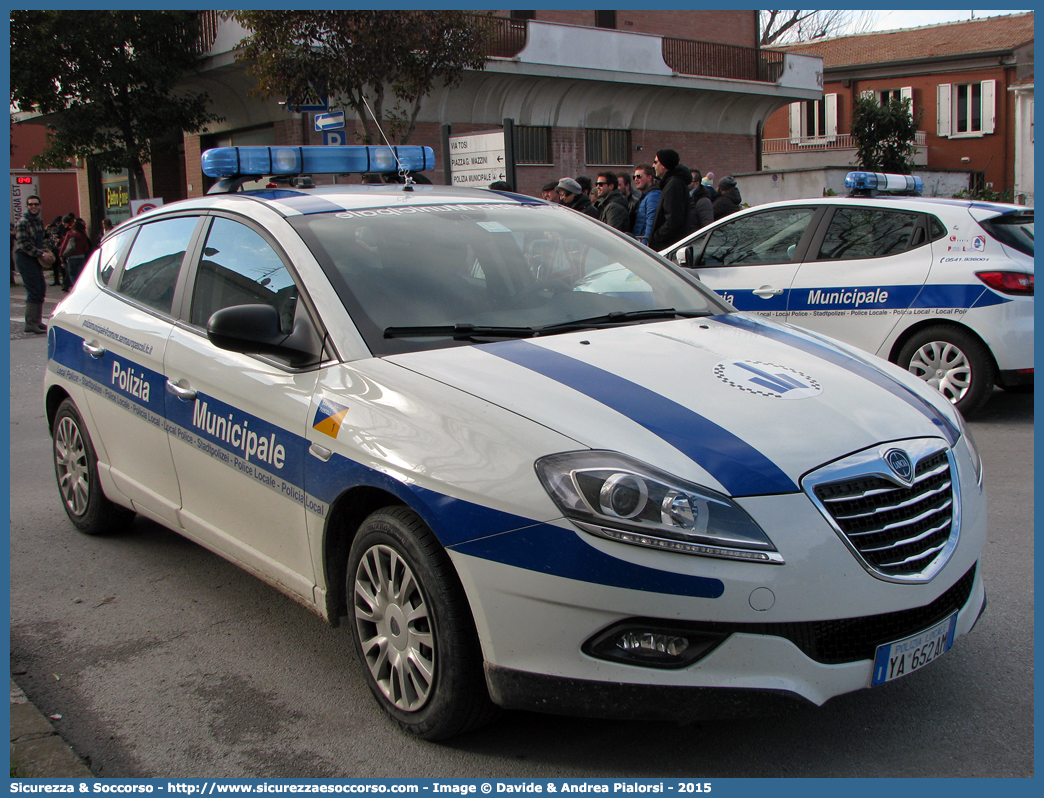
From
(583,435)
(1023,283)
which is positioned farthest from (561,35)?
(583,435)

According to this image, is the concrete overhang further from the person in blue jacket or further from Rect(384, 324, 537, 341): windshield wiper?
Rect(384, 324, 537, 341): windshield wiper

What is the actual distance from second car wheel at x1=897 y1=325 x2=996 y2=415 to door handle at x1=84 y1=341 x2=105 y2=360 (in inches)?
207

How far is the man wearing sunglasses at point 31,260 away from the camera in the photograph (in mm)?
14062

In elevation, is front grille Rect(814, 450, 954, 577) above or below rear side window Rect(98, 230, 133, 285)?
below

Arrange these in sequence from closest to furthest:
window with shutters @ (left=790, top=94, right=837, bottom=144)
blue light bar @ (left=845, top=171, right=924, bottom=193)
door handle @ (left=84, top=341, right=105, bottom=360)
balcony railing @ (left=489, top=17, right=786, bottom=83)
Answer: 1. door handle @ (left=84, top=341, right=105, bottom=360)
2. blue light bar @ (left=845, top=171, right=924, bottom=193)
3. balcony railing @ (left=489, top=17, right=786, bottom=83)
4. window with shutters @ (left=790, top=94, right=837, bottom=144)

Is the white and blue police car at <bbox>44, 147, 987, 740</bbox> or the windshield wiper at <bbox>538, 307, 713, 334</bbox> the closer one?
the white and blue police car at <bbox>44, 147, 987, 740</bbox>

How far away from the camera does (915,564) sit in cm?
262

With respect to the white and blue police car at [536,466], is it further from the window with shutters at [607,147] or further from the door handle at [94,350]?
the window with shutters at [607,147]

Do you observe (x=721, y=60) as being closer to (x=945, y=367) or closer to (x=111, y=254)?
(x=945, y=367)

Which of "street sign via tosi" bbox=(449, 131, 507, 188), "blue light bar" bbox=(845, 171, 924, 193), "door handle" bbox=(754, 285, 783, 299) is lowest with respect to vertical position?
"door handle" bbox=(754, 285, 783, 299)

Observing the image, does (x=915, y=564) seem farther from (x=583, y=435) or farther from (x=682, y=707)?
(x=583, y=435)

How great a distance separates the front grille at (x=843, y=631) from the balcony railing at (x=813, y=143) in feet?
144

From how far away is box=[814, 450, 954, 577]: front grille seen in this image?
252cm

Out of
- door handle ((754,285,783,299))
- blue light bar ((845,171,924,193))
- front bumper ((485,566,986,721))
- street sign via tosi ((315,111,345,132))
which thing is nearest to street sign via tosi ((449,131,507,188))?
street sign via tosi ((315,111,345,132))
